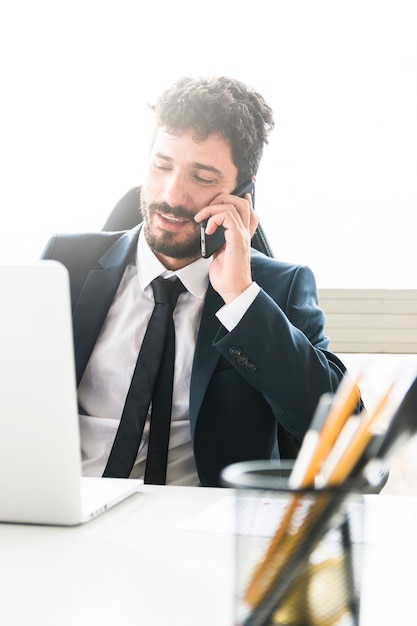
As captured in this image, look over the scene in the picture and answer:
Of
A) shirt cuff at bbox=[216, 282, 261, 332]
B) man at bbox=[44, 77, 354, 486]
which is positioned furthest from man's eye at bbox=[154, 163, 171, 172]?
shirt cuff at bbox=[216, 282, 261, 332]

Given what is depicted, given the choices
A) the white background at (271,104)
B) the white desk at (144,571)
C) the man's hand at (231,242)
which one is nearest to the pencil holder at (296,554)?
the white desk at (144,571)

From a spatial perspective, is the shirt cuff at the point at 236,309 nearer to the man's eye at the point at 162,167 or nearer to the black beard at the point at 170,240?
the black beard at the point at 170,240

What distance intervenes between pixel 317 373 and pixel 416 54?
1.22m

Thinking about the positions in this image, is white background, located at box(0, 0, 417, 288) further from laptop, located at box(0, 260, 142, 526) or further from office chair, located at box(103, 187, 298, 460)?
laptop, located at box(0, 260, 142, 526)

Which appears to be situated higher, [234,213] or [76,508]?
[234,213]

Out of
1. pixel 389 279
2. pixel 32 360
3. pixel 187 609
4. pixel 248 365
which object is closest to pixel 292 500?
pixel 187 609

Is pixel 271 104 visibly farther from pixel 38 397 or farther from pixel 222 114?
pixel 38 397

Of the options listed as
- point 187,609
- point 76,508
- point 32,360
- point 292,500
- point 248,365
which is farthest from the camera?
point 248,365

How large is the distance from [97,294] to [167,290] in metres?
0.16

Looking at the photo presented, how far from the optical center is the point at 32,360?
34.9 inches

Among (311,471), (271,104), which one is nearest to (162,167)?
(271,104)

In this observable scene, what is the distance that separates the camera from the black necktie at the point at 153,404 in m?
1.56

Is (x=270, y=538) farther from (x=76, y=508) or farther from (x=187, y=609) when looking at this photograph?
(x=76, y=508)

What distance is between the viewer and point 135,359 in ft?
5.60
